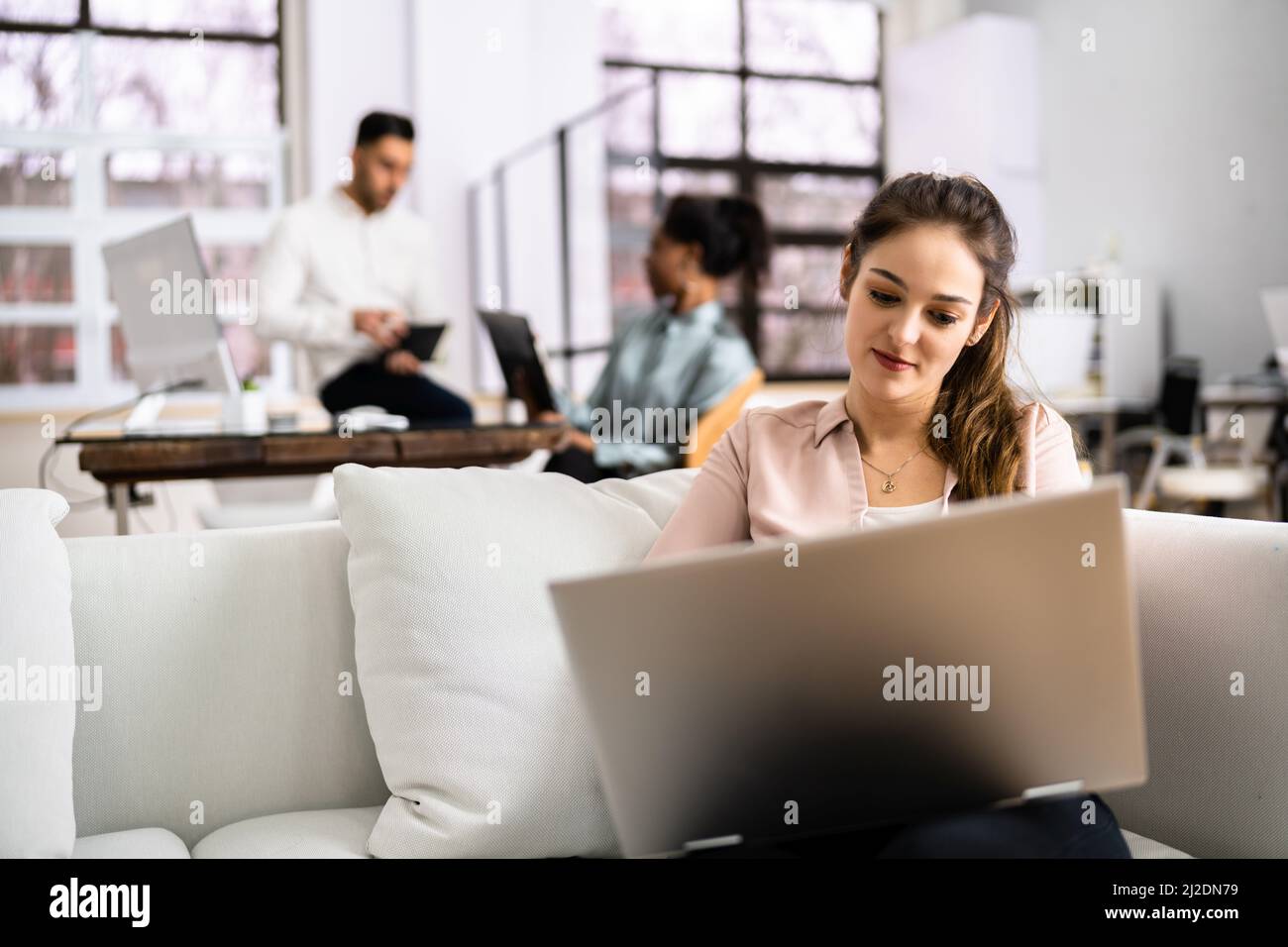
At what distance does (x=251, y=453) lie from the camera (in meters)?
2.69

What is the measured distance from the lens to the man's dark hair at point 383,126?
3.49 meters

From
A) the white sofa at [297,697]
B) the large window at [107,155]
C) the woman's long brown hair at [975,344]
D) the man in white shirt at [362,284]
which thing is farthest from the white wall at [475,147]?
the white sofa at [297,697]

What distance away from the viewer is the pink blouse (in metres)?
1.39

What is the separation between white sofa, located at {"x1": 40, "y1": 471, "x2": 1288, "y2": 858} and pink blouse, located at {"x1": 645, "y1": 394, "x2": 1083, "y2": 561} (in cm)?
15

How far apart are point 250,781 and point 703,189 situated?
21.6 ft

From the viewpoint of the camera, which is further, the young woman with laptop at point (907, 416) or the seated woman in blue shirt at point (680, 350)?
the seated woman in blue shirt at point (680, 350)

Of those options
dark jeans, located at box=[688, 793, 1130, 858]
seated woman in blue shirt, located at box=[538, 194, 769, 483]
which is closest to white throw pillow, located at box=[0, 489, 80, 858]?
dark jeans, located at box=[688, 793, 1130, 858]

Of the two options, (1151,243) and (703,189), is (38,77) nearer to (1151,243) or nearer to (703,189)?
(703,189)

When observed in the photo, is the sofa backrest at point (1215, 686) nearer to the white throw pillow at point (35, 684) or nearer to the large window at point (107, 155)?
the white throw pillow at point (35, 684)

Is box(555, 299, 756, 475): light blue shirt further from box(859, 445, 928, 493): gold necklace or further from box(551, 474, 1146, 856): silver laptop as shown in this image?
box(551, 474, 1146, 856): silver laptop

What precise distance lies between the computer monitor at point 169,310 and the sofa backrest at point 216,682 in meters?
1.49

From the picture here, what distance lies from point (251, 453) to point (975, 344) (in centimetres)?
176
